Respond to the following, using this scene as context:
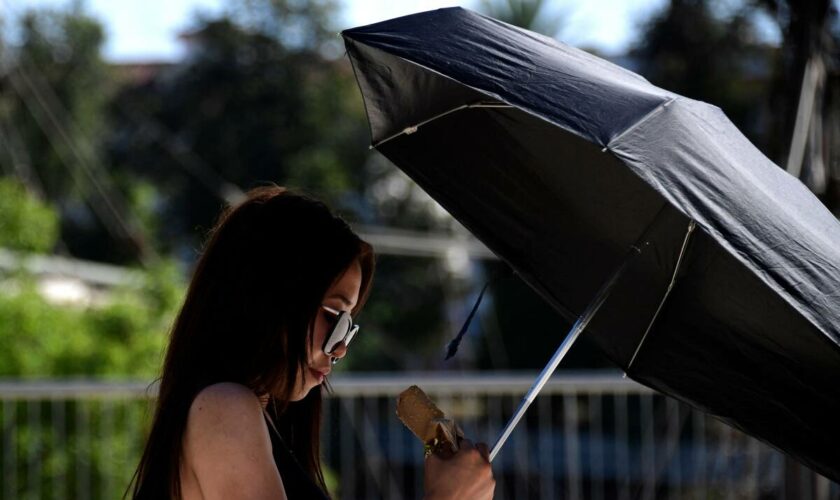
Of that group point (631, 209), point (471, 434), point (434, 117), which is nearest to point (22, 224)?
point (471, 434)

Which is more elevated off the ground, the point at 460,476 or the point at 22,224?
the point at 460,476

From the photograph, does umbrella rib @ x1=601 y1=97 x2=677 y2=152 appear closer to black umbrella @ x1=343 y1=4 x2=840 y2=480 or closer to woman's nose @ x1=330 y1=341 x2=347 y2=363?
black umbrella @ x1=343 y1=4 x2=840 y2=480

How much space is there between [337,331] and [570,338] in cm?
57

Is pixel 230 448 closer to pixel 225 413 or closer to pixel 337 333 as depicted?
pixel 225 413

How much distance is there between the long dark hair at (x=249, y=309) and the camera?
79.0 inches

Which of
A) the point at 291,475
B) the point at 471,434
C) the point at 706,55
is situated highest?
the point at 291,475

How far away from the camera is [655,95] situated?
2232 millimetres

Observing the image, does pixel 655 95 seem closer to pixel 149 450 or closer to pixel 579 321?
pixel 579 321

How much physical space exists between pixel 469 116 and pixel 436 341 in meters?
20.5

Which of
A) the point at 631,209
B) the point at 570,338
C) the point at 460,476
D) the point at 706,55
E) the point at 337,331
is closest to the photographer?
the point at 460,476

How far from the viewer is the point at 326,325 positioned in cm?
211

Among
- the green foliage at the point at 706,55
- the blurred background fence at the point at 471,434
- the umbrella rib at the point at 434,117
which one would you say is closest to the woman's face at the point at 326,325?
the umbrella rib at the point at 434,117

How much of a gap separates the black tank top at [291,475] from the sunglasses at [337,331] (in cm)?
15

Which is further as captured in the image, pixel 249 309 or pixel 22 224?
pixel 22 224
